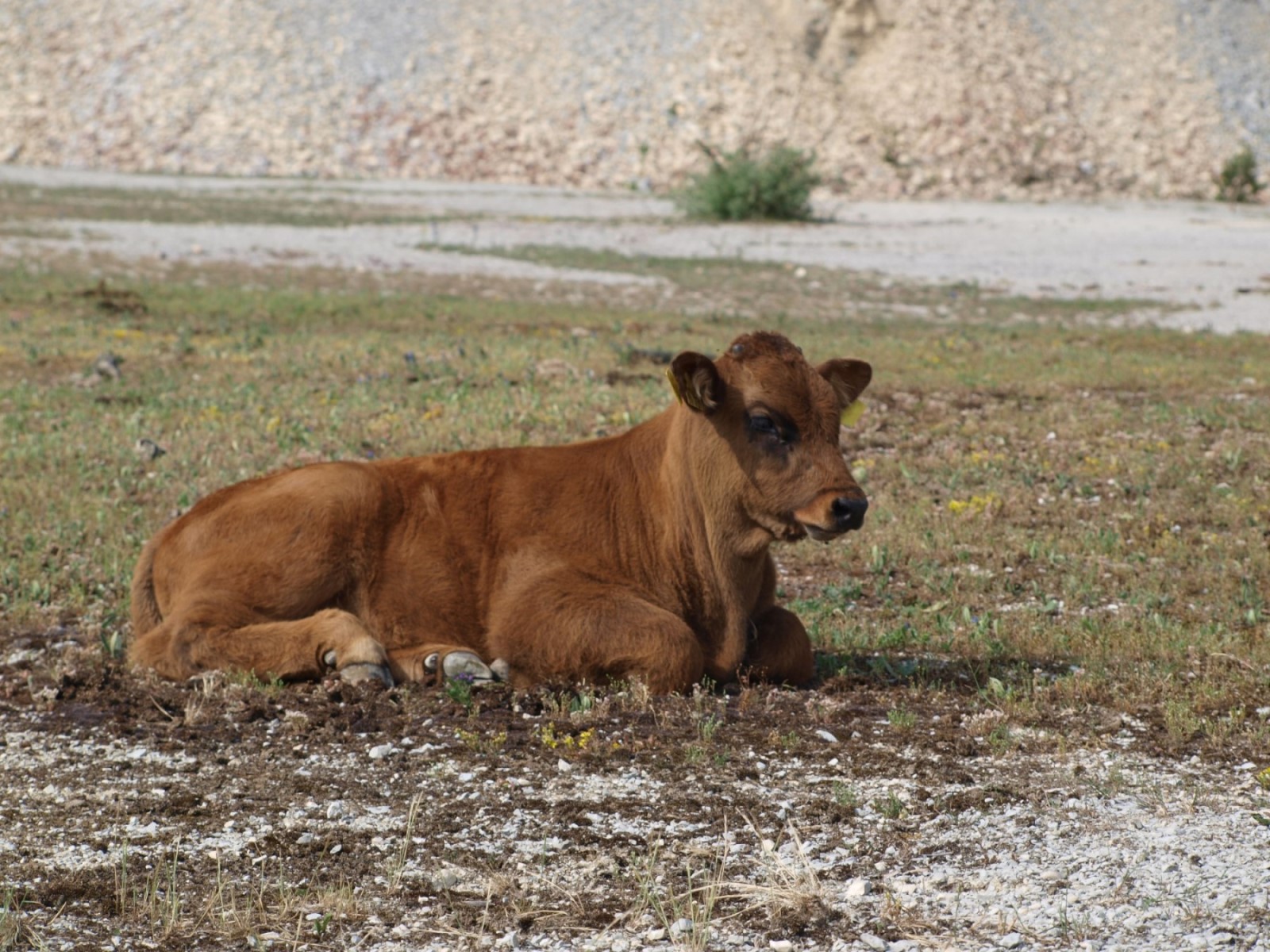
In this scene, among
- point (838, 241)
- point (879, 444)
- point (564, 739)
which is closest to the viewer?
point (564, 739)

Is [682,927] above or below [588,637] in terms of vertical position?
below

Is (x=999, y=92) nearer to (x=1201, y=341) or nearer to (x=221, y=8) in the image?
(x=221, y=8)

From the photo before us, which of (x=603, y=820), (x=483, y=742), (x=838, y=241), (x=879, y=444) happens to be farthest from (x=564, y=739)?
(x=838, y=241)

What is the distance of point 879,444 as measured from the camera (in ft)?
42.6

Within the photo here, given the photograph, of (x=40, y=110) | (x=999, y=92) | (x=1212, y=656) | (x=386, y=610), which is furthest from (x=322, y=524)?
(x=40, y=110)

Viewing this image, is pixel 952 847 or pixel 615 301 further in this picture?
pixel 615 301

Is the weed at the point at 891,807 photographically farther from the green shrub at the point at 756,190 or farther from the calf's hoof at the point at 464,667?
the green shrub at the point at 756,190

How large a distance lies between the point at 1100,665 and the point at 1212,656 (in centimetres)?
59

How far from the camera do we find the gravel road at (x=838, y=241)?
2620 centimetres

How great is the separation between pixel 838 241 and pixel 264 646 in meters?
27.2

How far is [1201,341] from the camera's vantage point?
19.4 m

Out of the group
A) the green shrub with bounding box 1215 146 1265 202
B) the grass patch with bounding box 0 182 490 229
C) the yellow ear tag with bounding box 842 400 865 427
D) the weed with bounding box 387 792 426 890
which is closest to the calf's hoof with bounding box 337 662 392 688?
the weed with bounding box 387 792 426 890

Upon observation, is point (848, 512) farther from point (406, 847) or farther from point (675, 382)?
point (406, 847)

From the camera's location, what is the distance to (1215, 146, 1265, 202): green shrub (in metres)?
49.2
